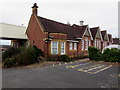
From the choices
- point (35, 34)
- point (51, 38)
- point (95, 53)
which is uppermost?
point (35, 34)

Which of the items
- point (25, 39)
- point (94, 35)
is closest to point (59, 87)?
point (25, 39)

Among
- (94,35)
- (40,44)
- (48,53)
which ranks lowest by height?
(48,53)

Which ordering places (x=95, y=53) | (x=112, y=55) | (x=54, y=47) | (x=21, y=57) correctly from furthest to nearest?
(x=54, y=47), (x=95, y=53), (x=112, y=55), (x=21, y=57)

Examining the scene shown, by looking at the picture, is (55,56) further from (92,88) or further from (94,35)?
(94,35)

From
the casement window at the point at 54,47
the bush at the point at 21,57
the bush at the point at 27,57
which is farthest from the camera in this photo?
the casement window at the point at 54,47

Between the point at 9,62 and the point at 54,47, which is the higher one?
the point at 54,47

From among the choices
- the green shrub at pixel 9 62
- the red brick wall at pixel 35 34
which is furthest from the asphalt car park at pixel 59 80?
the red brick wall at pixel 35 34

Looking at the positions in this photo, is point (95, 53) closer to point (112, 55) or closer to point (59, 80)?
point (112, 55)

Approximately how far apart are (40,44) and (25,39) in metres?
4.27

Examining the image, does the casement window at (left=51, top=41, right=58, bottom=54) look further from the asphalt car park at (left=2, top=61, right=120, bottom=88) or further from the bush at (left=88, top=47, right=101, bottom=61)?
the asphalt car park at (left=2, top=61, right=120, bottom=88)

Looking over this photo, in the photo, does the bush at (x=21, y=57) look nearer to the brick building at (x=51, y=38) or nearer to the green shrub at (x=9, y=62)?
the green shrub at (x=9, y=62)

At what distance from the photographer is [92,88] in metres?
5.68

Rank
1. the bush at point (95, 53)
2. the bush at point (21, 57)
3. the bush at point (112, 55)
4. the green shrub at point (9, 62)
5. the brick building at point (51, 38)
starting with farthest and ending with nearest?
the brick building at point (51, 38) → the bush at point (95, 53) → the bush at point (112, 55) → the bush at point (21, 57) → the green shrub at point (9, 62)

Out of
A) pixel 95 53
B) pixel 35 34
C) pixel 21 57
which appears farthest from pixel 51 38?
pixel 95 53
